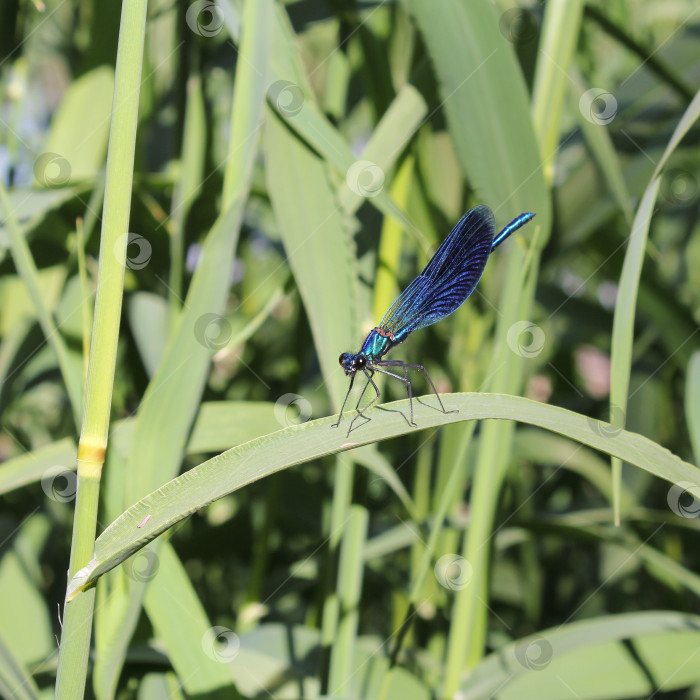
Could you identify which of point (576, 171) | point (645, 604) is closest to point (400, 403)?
point (576, 171)

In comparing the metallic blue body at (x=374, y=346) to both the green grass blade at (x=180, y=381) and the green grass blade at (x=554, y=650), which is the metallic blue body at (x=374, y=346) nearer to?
the green grass blade at (x=180, y=381)

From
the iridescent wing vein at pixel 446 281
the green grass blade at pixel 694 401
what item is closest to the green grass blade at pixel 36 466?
the iridescent wing vein at pixel 446 281

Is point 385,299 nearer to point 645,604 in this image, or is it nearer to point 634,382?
point 634,382

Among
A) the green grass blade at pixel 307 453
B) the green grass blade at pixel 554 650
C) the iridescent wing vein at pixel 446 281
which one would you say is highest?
the iridescent wing vein at pixel 446 281

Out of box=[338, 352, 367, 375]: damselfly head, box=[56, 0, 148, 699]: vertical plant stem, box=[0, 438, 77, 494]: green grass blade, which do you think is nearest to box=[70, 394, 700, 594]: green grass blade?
box=[56, 0, 148, 699]: vertical plant stem

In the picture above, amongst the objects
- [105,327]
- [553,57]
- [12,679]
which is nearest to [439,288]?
[553,57]

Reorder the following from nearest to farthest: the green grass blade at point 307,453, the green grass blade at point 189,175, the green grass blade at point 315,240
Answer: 1. the green grass blade at point 307,453
2. the green grass blade at point 315,240
3. the green grass blade at point 189,175

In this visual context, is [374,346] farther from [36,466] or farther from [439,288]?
[36,466]

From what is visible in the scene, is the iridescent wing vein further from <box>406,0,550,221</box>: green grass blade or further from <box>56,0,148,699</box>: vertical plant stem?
<box>56,0,148,699</box>: vertical plant stem
